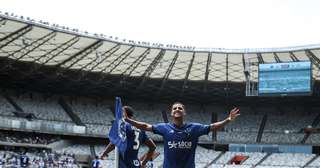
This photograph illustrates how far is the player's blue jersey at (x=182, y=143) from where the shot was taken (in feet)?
26.1

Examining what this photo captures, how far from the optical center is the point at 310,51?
162ft

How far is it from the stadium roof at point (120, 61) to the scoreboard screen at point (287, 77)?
1.44 m

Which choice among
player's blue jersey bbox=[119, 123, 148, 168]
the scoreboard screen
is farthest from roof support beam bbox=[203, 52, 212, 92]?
player's blue jersey bbox=[119, 123, 148, 168]

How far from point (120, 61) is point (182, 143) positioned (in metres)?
44.8

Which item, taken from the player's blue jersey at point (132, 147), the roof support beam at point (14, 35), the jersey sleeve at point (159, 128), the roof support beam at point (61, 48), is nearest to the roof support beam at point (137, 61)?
the roof support beam at point (61, 48)

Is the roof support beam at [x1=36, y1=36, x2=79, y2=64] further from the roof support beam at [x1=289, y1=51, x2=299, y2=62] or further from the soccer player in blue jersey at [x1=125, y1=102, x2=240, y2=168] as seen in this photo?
the soccer player in blue jersey at [x1=125, y1=102, x2=240, y2=168]

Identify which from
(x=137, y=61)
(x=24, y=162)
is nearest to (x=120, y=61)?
(x=137, y=61)

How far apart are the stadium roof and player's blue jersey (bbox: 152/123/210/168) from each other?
116 feet

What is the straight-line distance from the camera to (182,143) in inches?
313

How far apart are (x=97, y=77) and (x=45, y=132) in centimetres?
767

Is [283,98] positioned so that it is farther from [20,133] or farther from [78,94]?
[20,133]

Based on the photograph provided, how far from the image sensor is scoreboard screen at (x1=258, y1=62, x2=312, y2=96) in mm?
48697

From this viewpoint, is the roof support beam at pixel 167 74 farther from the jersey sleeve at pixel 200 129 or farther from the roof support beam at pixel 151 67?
the jersey sleeve at pixel 200 129

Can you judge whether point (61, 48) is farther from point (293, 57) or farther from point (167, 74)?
point (293, 57)
